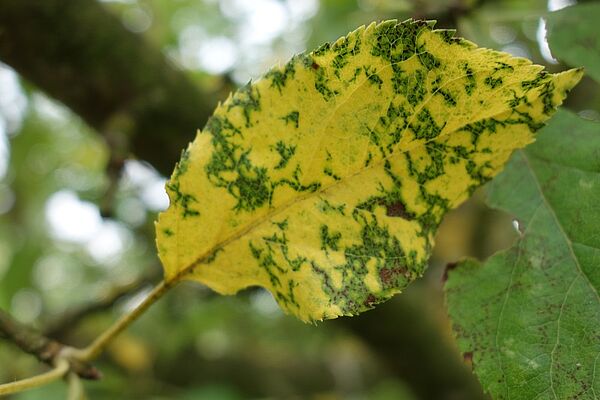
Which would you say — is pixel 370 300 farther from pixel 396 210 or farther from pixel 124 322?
pixel 124 322

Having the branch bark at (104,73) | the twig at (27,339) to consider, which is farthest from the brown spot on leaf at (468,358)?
the branch bark at (104,73)

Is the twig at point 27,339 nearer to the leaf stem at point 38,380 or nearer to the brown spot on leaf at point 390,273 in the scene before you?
the leaf stem at point 38,380

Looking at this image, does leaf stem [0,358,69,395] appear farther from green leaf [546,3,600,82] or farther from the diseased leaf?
green leaf [546,3,600,82]

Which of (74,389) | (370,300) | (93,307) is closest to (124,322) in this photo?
(74,389)

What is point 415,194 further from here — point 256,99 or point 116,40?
point 116,40

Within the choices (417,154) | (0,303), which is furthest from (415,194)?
(0,303)

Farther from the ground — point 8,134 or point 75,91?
point 8,134

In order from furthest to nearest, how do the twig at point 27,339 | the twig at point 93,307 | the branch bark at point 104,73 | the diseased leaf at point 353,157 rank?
1. the twig at point 93,307
2. the branch bark at point 104,73
3. the twig at point 27,339
4. the diseased leaf at point 353,157
